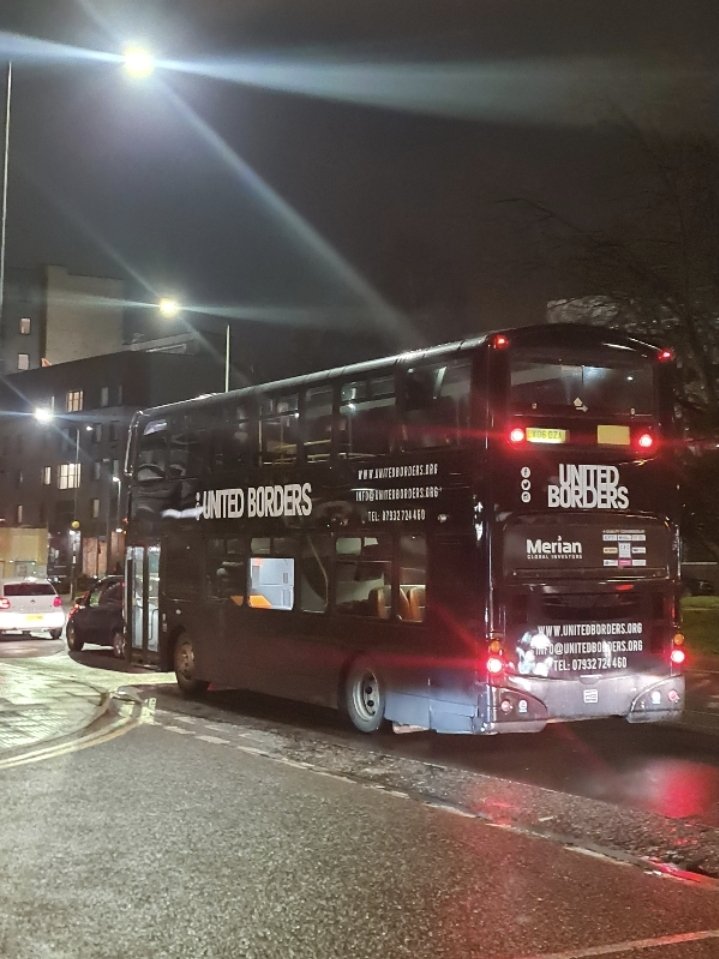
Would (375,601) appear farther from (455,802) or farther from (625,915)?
(625,915)

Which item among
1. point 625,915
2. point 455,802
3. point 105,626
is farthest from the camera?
point 105,626

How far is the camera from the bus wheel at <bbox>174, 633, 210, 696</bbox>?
1584cm

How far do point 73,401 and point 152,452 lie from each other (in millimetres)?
61587

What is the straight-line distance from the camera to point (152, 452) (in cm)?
1669

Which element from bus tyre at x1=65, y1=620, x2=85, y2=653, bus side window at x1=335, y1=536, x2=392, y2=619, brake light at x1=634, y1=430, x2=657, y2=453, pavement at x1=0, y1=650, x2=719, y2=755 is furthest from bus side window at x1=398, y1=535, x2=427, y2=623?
bus tyre at x1=65, y1=620, x2=85, y2=653

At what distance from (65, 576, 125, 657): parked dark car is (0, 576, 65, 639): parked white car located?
4187mm

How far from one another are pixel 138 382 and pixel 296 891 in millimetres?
67626

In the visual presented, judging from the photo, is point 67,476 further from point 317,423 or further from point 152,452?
point 317,423

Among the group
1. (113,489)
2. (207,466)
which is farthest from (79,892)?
(113,489)

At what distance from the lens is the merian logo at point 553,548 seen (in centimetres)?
1080

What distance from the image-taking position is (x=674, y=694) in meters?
11.5

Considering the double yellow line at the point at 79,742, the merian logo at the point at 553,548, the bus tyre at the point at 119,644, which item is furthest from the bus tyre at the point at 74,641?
the merian logo at the point at 553,548

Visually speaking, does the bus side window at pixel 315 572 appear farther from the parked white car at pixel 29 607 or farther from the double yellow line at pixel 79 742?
the parked white car at pixel 29 607

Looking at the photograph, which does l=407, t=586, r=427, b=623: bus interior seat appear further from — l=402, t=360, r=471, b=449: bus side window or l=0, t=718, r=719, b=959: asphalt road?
l=0, t=718, r=719, b=959: asphalt road
